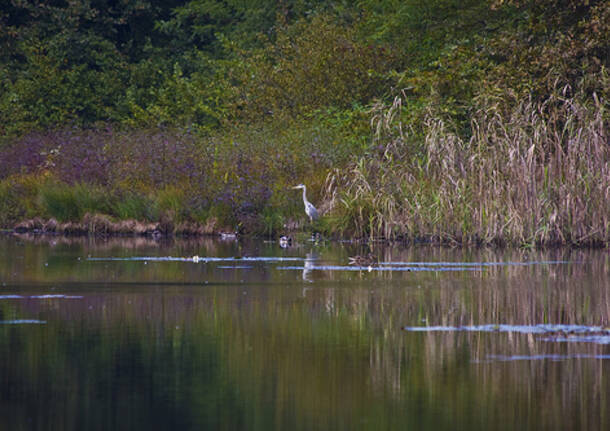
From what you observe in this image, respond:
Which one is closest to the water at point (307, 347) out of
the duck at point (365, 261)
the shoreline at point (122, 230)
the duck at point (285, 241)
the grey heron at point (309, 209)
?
the duck at point (365, 261)

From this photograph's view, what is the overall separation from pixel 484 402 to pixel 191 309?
4583mm

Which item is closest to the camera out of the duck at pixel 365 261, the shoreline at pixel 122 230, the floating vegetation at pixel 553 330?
the floating vegetation at pixel 553 330

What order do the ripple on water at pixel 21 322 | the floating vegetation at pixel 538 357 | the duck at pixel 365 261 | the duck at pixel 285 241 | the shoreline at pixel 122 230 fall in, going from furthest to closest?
the shoreline at pixel 122 230 → the duck at pixel 285 241 → the duck at pixel 365 261 → the ripple on water at pixel 21 322 → the floating vegetation at pixel 538 357

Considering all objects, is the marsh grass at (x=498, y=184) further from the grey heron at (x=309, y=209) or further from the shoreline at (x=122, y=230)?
the shoreline at (x=122, y=230)

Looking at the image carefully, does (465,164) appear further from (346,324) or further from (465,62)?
(346,324)

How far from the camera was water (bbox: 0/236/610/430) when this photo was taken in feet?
20.9

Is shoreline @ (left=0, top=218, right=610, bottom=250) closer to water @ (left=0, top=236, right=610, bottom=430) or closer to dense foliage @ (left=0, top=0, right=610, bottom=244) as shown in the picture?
dense foliage @ (left=0, top=0, right=610, bottom=244)

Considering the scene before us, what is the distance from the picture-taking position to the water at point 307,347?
636 cm

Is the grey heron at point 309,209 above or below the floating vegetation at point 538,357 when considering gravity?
above

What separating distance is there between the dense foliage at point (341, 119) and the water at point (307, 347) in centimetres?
440

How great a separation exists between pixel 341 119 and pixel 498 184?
34.8ft

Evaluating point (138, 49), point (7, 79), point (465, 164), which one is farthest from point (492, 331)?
point (138, 49)

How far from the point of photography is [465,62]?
24750 mm

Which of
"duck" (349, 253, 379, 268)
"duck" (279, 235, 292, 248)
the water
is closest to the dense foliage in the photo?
"duck" (279, 235, 292, 248)
